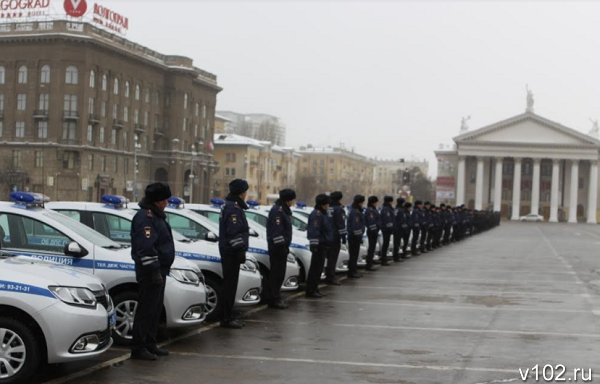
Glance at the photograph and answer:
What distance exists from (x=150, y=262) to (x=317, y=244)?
6.98m

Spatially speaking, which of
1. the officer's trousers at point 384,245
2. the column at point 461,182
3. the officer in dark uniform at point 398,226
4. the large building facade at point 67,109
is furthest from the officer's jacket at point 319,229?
the column at point 461,182

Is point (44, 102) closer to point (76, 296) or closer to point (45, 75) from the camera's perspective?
point (45, 75)

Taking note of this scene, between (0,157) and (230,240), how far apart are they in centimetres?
6959

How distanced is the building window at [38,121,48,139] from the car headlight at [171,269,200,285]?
6779 centimetres

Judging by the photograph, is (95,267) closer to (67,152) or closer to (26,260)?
(26,260)

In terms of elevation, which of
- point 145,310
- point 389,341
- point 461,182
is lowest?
point 389,341

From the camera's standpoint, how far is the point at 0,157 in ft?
249

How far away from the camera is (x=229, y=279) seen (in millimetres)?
11609

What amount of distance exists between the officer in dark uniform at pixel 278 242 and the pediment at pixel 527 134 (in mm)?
121583

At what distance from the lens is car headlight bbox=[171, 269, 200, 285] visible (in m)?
10.2

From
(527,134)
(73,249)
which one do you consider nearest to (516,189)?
(527,134)

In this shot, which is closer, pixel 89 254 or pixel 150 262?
pixel 150 262

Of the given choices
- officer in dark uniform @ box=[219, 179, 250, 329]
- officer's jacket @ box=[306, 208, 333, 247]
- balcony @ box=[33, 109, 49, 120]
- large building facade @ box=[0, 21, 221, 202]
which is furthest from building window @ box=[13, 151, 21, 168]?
officer in dark uniform @ box=[219, 179, 250, 329]

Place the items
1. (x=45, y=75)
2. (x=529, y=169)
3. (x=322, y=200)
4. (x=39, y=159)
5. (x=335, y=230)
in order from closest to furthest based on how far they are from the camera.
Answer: (x=322, y=200), (x=335, y=230), (x=39, y=159), (x=45, y=75), (x=529, y=169)
